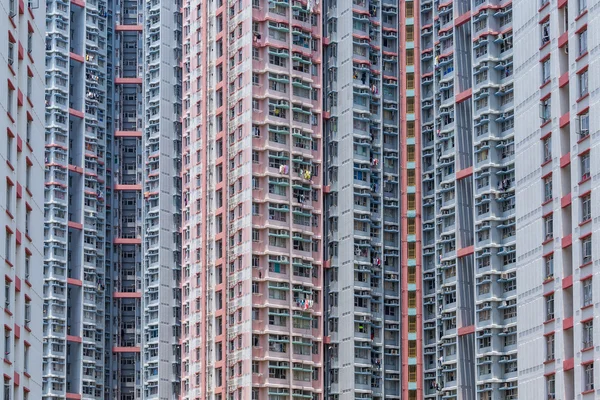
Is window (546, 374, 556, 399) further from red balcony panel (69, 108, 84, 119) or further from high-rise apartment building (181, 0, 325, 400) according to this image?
red balcony panel (69, 108, 84, 119)

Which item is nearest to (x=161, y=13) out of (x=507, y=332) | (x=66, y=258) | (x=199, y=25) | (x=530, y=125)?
(x=199, y=25)

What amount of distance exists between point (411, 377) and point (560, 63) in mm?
61037

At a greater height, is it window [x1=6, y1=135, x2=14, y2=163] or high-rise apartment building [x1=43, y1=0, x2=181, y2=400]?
high-rise apartment building [x1=43, y1=0, x2=181, y2=400]

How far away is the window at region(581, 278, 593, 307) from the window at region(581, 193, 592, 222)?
10.7 feet

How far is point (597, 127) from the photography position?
76188mm

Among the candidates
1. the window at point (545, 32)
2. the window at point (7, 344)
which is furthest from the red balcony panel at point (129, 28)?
the window at point (7, 344)

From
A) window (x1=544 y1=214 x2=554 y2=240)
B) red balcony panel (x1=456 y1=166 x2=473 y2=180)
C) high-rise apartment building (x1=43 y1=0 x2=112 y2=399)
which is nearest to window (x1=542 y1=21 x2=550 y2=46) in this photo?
window (x1=544 y1=214 x2=554 y2=240)

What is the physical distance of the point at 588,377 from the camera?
75.6m

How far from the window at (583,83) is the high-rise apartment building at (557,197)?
0.05 m

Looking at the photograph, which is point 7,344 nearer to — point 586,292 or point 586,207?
point 586,292

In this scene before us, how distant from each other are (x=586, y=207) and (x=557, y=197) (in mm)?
3421

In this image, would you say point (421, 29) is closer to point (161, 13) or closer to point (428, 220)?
point (428, 220)

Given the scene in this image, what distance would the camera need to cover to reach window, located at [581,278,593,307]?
75.9 m

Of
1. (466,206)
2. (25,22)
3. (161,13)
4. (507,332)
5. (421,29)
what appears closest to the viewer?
(25,22)
